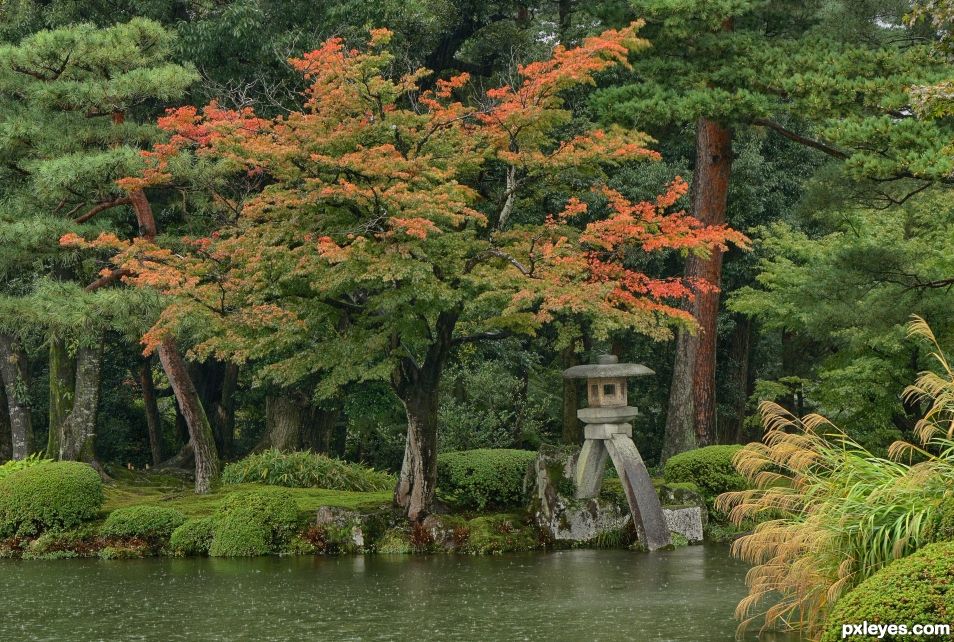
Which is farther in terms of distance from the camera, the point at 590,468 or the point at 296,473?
the point at 296,473

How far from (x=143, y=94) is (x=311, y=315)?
5.76 meters

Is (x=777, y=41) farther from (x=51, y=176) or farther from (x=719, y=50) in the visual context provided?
(x=51, y=176)

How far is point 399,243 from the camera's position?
1588 centimetres

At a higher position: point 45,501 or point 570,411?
point 570,411

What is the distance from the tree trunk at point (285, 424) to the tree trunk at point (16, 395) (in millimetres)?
4746

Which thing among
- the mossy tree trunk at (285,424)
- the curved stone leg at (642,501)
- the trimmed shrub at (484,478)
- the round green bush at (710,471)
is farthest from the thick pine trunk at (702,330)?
the mossy tree trunk at (285,424)

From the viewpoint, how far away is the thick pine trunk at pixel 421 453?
17.6 metres

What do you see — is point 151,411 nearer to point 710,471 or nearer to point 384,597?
point 710,471

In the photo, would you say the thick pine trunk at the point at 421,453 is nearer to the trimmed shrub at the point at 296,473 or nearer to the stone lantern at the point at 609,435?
the stone lantern at the point at 609,435

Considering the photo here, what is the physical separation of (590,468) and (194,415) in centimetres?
764

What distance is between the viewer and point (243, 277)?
55.4ft

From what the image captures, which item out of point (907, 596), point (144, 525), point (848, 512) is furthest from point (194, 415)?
point (907, 596)

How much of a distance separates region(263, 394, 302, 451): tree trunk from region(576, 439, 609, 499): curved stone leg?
876 centimetres

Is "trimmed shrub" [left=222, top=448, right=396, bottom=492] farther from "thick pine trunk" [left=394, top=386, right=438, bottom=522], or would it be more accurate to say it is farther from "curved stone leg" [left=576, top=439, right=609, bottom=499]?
"curved stone leg" [left=576, top=439, right=609, bottom=499]
